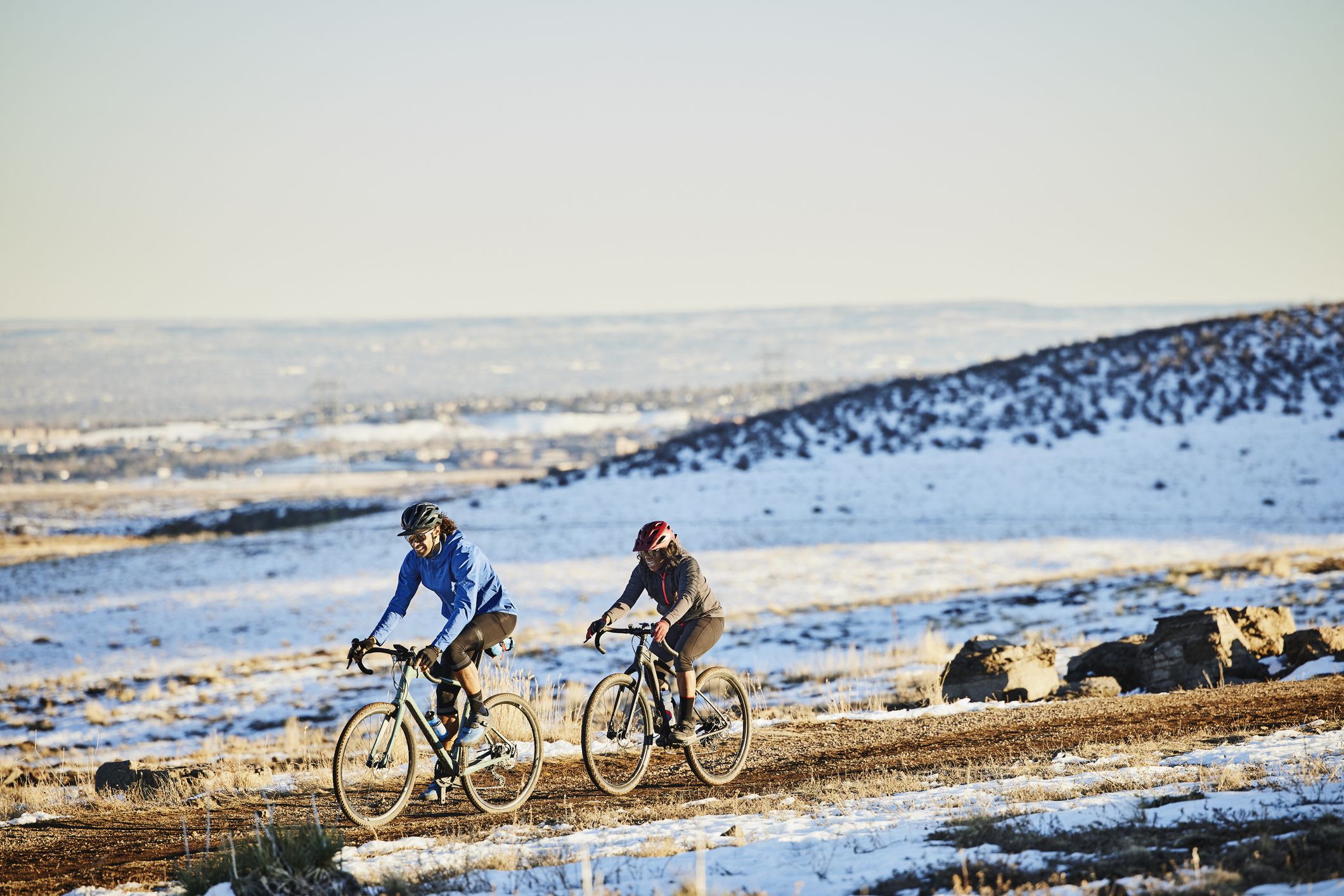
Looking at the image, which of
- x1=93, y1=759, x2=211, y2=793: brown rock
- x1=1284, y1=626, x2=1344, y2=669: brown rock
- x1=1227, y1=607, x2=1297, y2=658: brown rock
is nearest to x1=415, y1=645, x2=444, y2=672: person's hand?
x1=93, y1=759, x2=211, y2=793: brown rock

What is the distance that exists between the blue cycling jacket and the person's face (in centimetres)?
7

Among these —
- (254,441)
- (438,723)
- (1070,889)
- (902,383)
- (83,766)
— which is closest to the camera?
(1070,889)

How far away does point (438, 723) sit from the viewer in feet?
27.8

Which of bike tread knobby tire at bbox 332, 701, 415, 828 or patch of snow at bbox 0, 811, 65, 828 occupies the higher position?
bike tread knobby tire at bbox 332, 701, 415, 828

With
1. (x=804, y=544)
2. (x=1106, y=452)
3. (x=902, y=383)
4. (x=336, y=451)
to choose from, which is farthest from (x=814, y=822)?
(x=336, y=451)

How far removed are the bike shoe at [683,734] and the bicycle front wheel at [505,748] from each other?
1.07 metres

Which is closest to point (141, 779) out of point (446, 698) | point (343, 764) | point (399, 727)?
point (343, 764)

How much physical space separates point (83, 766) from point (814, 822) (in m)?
10.4

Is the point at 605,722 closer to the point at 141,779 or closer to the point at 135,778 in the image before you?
the point at 141,779

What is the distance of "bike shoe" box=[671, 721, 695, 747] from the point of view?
9016 millimetres

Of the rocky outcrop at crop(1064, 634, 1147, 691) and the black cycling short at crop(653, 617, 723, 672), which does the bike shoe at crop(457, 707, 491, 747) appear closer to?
the black cycling short at crop(653, 617, 723, 672)

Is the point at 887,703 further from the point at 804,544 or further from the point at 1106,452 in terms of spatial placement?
the point at 1106,452

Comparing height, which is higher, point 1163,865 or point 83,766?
point 1163,865

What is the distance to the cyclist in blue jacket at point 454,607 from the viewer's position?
8.20 metres
